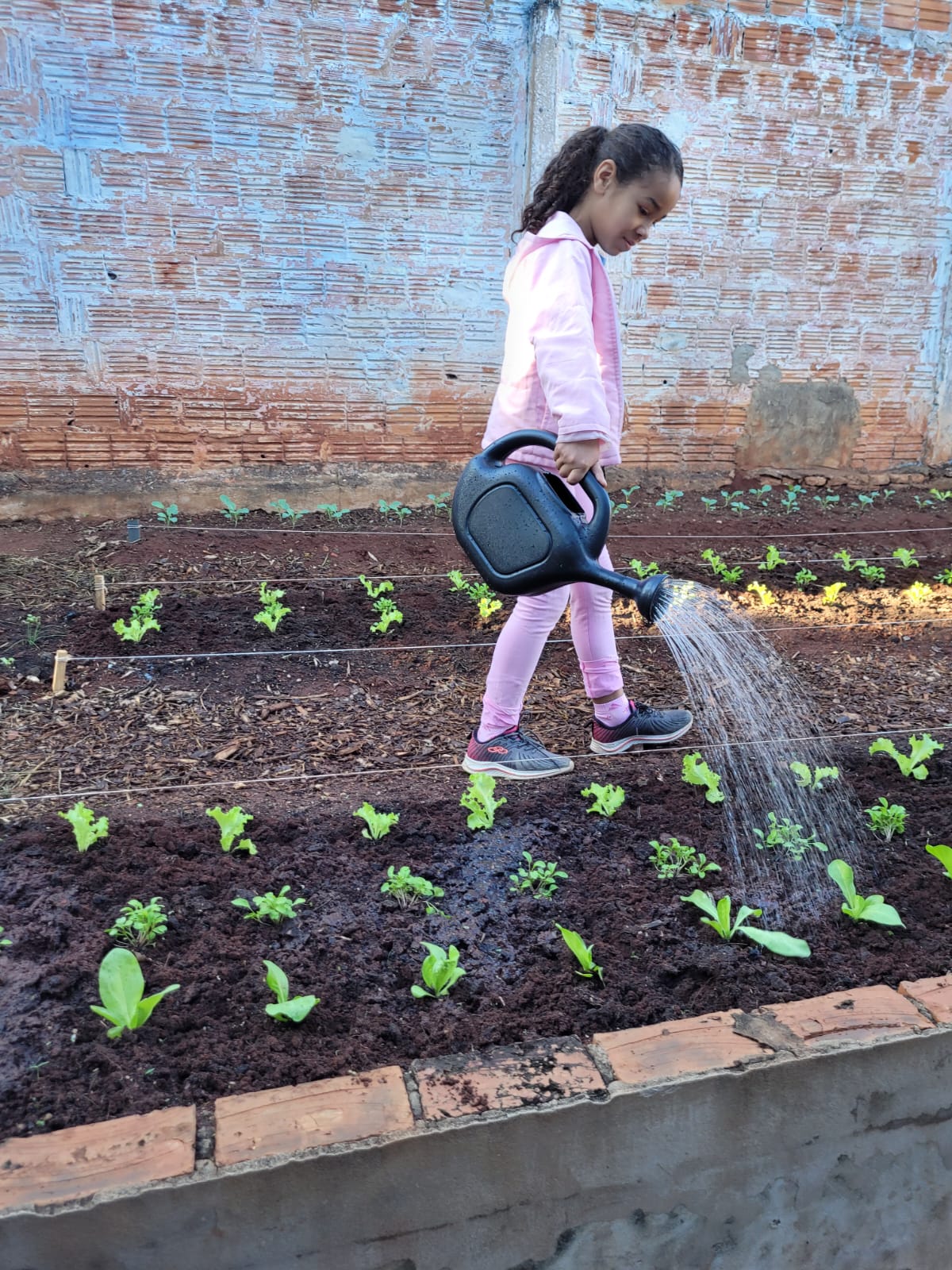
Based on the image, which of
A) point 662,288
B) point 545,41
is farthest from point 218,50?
point 662,288

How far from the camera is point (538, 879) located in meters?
2.13

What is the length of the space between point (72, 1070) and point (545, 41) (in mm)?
5986

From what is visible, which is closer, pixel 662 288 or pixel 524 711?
pixel 524 711

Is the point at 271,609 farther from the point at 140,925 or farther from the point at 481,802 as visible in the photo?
the point at 140,925

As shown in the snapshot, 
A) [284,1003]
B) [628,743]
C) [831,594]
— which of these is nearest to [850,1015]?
[284,1003]

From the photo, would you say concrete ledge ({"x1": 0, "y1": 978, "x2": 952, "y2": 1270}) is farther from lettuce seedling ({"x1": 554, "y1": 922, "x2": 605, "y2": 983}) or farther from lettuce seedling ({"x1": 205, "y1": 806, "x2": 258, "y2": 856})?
lettuce seedling ({"x1": 205, "y1": 806, "x2": 258, "y2": 856})

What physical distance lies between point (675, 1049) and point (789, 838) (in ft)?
3.07

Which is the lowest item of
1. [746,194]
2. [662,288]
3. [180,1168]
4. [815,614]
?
[815,614]

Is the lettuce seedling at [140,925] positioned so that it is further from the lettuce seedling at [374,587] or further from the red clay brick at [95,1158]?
the lettuce seedling at [374,587]

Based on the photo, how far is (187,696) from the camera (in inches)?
131

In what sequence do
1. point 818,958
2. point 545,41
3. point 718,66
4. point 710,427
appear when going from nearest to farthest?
point 818,958
point 545,41
point 718,66
point 710,427

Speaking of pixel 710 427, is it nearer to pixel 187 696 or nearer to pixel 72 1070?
pixel 187 696

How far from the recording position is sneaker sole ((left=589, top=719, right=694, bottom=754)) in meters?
2.95

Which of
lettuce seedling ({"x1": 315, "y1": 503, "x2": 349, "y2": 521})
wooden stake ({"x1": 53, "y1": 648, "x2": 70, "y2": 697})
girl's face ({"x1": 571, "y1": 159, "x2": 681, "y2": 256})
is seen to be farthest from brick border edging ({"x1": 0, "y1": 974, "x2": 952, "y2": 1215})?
lettuce seedling ({"x1": 315, "y1": 503, "x2": 349, "y2": 521})
